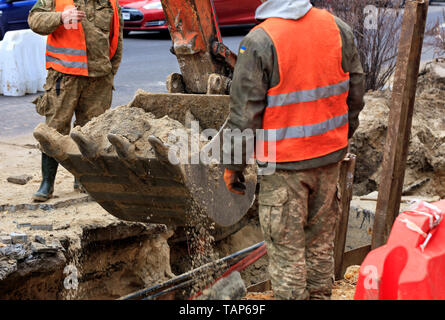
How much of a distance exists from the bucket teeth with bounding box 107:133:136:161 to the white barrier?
21.8ft

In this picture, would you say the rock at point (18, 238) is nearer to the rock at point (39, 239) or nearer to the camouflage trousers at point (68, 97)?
the rock at point (39, 239)

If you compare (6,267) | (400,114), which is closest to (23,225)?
(6,267)

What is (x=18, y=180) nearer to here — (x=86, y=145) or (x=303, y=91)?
(x=86, y=145)

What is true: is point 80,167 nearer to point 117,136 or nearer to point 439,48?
point 117,136

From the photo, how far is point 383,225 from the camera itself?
461 cm

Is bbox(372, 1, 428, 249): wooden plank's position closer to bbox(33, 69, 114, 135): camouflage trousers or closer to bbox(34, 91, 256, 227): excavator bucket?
bbox(34, 91, 256, 227): excavator bucket

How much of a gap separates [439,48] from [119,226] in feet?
22.5

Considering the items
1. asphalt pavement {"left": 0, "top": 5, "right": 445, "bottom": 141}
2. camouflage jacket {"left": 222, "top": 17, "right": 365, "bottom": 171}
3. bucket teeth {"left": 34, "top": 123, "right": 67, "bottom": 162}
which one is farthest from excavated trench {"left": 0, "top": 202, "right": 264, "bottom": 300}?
asphalt pavement {"left": 0, "top": 5, "right": 445, "bottom": 141}

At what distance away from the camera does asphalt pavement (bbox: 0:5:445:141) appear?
861cm

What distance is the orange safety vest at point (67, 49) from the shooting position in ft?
17.1

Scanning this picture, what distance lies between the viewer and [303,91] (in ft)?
10.5

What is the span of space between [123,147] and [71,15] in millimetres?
1788

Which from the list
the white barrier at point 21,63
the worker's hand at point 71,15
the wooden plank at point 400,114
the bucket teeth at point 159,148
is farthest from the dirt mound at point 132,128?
the white barrier at point 21,63
